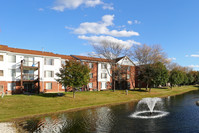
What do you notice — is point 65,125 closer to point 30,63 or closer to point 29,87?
point 30,63

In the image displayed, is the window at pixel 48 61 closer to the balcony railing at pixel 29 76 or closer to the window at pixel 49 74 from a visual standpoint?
the window at pixel 49 74

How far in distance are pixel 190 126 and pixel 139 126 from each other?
5.57 metres

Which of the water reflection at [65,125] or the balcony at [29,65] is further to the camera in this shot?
the balcony at [29,65]

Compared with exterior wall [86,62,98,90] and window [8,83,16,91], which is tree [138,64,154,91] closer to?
exterior wall [86,62,98,90]

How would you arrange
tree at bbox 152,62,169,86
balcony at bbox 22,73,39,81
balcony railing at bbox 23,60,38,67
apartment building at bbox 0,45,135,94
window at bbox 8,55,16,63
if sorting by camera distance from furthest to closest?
tree at bbox 152,62,169,86 → balcony railing at bbox 23,60,38,67 → balcony at bbox 22,73,39,81 → window at bbox 8,55,16,63 → apartment building at bbox 0,45,135,94

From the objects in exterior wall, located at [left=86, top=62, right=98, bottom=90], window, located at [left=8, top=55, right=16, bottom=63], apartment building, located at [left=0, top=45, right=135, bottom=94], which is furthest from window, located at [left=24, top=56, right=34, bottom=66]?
exterior wall, located at [left=86, top=62, right=98, bottom=90]

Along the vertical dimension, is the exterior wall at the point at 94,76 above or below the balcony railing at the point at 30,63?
below

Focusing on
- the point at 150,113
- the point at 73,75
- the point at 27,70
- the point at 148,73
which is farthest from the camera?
the point at 148,73

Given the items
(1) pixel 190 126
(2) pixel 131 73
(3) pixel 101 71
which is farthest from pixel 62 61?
(1) pixel 190 126

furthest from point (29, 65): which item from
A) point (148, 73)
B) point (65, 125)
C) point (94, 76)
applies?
point (148, 73)

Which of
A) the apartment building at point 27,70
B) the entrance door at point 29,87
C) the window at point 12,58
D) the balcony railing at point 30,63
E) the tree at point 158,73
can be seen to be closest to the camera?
the apartment building at point 27,70

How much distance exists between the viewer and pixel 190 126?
60.5 feet

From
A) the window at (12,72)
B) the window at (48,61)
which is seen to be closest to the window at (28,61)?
the window at (12,72)

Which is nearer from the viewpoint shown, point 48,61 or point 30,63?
point 30,63
